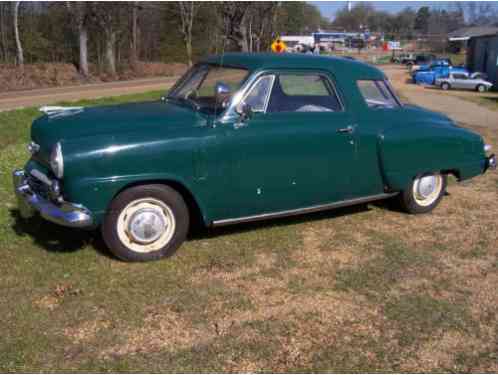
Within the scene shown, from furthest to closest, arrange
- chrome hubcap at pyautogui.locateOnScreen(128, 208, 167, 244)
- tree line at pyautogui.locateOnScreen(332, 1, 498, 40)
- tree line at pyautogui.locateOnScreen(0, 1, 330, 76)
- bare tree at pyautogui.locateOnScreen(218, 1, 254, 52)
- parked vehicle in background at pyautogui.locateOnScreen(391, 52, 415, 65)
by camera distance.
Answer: tree line at pyautogui.locateOnScreen(332, 1, 498, 40)
parked vehicle in background at pyautogui.locateOnScreen(391, 52, 415, 65)
bare tree at pyautogui.locateOnScreen(218, 1, 254, 52)
tree line at pyautogui.locateOnScreen(0, 1, 330, 76)
chrome hubcap at pyautogui.locateOnScreen(128, 208, 167, 244)

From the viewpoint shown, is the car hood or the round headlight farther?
the car hood

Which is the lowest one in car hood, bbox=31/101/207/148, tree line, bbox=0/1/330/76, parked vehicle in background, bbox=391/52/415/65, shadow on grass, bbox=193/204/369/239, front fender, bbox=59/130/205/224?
shadow on grass, bbox=193/204/369/239

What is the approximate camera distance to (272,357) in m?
3.43

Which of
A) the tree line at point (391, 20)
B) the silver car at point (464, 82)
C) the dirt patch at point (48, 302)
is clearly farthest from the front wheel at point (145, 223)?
the tree line at point (391, 20)

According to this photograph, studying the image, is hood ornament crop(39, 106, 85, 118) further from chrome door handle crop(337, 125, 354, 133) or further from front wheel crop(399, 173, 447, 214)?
front wheel crop(399, 173, 447, 214)

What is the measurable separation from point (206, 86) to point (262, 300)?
228 cm

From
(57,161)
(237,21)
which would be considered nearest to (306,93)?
(57,161)

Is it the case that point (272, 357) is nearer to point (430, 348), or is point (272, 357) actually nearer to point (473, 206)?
point (430, 348)

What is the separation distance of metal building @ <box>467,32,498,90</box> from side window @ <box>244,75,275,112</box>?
3333 centimetres

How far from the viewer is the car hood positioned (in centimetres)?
446

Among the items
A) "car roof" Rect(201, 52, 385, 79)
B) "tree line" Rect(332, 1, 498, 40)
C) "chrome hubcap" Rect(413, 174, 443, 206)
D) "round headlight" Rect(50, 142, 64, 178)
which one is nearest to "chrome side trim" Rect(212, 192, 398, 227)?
"chrome hubcap" Rect(413, 174, 443, 206)

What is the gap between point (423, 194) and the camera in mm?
6293

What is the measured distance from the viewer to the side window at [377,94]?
18.9ft

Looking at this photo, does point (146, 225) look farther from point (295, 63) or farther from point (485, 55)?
point (485, 55)
